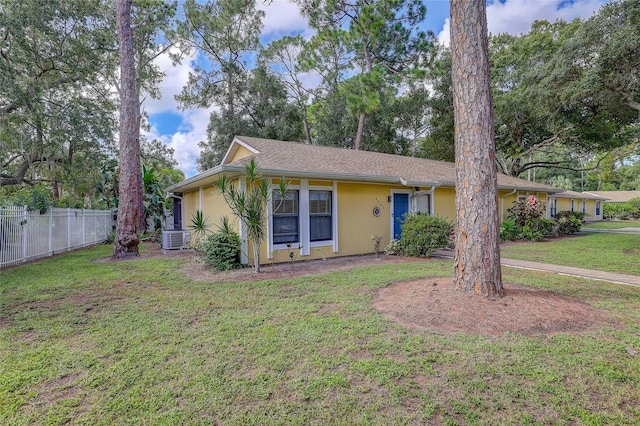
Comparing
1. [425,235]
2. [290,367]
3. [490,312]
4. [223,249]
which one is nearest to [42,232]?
[223,249]

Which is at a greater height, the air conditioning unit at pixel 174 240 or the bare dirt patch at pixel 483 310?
the air conditioning unit at pixel 174 240

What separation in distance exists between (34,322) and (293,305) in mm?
3529

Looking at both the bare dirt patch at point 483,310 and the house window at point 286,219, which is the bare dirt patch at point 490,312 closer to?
the bare dirt patch at point 483,310

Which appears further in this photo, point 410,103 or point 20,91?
point 410,103

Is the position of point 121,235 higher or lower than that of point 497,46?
lower

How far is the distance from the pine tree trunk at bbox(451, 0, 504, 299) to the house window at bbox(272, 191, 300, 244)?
472cm

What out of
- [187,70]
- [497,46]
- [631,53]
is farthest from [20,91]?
[497,46]

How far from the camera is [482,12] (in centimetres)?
455

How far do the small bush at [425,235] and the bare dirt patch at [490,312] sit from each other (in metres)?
4.16

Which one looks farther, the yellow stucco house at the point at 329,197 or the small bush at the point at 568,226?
the small bush at the point at 568,226

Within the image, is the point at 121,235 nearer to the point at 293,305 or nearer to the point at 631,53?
the point at 293,305

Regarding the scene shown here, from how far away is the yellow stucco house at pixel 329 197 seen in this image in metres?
8.27

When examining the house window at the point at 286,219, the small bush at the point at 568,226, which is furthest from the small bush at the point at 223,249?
the small bush at the point at 568,226

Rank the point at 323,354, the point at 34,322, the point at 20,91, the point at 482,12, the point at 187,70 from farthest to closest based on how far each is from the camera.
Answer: the point at 187,70
the point at 20,91
the point at 482,12
the point at 34,322
the point at 323,354
